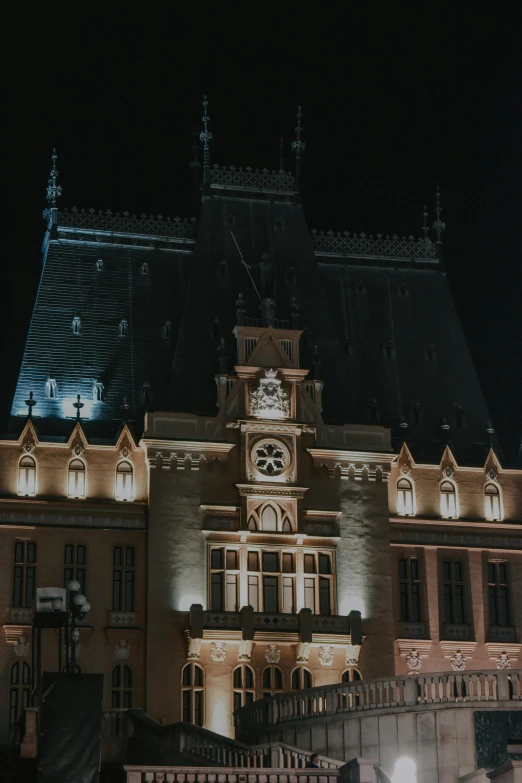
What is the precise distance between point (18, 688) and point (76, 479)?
30.3 feet

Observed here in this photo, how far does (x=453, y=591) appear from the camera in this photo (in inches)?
3039

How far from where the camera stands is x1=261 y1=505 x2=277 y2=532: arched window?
74688 mm

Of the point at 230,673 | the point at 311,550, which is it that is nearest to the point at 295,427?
the point at 311,550

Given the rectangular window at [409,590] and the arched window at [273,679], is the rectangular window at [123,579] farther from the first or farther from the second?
the rectangular window at [409,590]

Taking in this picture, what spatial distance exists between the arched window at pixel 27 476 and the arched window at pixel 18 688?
724cm

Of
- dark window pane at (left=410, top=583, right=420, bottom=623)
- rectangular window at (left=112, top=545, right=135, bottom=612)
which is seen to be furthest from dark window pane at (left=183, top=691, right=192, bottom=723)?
dark window pane at (left=410, top=583, right=420, bottom=623)

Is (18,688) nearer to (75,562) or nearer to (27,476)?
(75,562)

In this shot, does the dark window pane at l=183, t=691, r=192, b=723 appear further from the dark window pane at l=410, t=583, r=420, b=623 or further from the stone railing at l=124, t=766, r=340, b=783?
the stone railing at l=124, t=766, r=340, b=783

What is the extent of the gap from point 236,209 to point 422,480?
1653 centimetres

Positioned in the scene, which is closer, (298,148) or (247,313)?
(247,313)

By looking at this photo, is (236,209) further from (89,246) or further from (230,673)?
(230,673)

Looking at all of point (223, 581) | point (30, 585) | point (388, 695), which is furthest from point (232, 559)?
point (388, 695)

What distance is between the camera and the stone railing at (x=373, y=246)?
8669cm

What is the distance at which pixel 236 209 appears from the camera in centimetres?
8469
